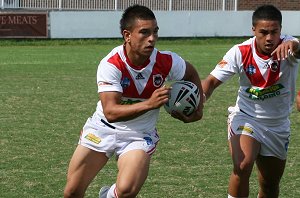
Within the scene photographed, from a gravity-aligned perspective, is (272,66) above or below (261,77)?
above

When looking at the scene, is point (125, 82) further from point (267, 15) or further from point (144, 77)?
point (267, 15)

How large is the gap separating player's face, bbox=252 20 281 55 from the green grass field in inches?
68.0

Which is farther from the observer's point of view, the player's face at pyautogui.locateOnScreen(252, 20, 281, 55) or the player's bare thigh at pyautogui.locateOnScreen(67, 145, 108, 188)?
the player's face at pyautogui.locateOnScreen(252, 20, 281, 55)

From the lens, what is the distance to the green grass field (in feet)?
28.6

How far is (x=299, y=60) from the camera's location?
25.0ft

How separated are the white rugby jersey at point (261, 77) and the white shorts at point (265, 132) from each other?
7cm

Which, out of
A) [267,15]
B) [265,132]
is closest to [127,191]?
[265,132]

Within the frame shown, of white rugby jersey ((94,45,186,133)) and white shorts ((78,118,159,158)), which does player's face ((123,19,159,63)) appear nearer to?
white rugby jersey ((94,45,186,133))

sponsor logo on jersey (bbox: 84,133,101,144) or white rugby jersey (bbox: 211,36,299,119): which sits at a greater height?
white rugby jersey (bbox: 211,36,299,119)

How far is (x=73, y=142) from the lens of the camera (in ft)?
36.6

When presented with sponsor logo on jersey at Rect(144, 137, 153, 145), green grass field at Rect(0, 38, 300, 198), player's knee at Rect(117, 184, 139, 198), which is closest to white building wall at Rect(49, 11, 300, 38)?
green grass field at Rect(0, 38, 300, 198)

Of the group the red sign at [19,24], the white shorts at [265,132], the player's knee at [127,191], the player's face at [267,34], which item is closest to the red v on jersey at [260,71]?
the player's face at [267,34]

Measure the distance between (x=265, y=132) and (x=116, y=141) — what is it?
1491 millimetres

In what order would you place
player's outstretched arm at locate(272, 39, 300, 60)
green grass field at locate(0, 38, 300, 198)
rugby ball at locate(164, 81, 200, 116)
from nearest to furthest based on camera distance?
rugby ball at locate(164, 81, 200, 116)
player's outstretched arm at locate(272, 39, 300, 60)
green grass field at locate(0, 38, 300, 198)
